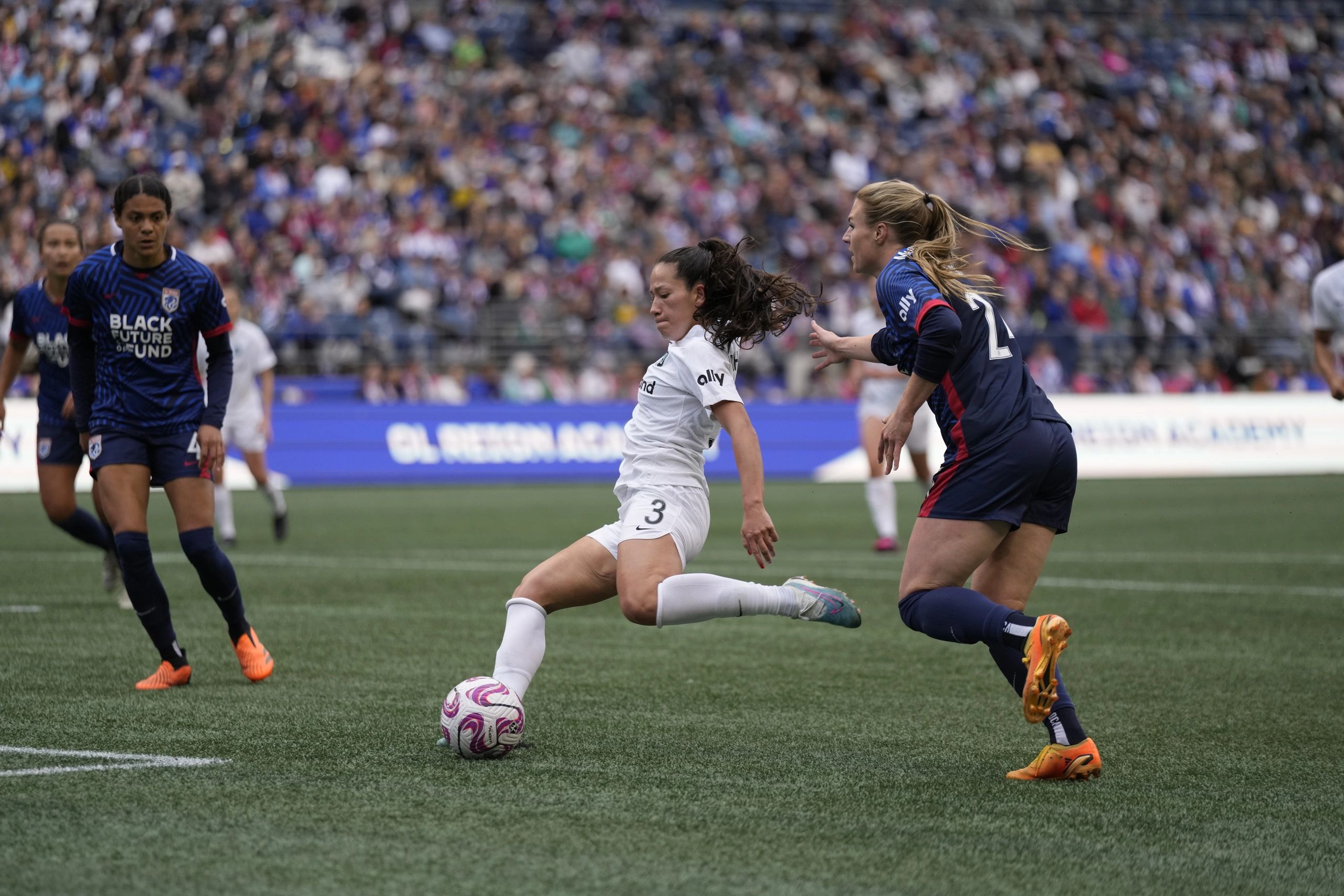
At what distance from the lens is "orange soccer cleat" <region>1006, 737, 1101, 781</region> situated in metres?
4.82

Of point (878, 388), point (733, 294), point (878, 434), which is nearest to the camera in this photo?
point (733, 294)

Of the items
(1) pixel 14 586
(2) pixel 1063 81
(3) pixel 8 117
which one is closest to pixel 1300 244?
(2) pixel 1063 81

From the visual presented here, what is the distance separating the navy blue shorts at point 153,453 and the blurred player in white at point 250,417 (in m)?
6.95

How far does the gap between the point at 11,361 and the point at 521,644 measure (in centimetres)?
381

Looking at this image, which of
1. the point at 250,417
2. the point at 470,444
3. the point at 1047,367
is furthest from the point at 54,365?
the point at 1047,367

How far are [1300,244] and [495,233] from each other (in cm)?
1651

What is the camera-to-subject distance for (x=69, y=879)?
142 inches

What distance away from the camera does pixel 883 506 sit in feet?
44.0

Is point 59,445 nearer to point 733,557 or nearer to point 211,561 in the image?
point 211,561

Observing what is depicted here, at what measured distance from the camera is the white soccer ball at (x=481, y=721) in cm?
507

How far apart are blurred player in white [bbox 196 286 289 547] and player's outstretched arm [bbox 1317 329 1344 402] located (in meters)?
6.12

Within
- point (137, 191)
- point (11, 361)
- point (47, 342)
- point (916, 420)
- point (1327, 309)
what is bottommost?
point (916, 420)

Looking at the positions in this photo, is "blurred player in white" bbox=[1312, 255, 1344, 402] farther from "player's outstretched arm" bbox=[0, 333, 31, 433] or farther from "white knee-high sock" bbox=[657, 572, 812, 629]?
"player's outstretched arm" bbox=[0, 333, 31, 433]

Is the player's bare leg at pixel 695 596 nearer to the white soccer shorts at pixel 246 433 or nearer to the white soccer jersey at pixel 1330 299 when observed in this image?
the white soccer jersey at pixel 1330 299
